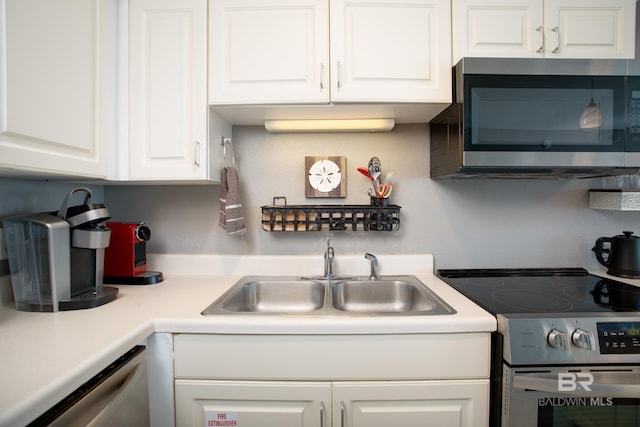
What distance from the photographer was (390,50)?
4.00 ft

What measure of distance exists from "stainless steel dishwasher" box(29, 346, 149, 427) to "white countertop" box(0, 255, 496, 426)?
36mm

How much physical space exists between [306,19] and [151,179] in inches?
35.2

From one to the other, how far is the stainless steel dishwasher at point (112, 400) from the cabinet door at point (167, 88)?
71 centimetres

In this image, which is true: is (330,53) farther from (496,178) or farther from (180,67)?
(496,178)

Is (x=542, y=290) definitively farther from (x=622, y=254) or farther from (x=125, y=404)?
(x=125, y=404)

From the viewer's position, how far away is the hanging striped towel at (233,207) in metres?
1.40

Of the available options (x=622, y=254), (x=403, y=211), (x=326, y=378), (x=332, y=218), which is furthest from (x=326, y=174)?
(x=622, y=254)

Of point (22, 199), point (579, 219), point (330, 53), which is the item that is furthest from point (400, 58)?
point (22, 199)

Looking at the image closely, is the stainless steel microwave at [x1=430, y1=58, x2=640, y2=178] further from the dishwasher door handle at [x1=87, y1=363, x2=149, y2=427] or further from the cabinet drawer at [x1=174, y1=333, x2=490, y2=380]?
the dishwasher door handle at [x1=87, y1=363, x2=149, y2=427]

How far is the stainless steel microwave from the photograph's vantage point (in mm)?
1150

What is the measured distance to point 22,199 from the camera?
1185 millimetres

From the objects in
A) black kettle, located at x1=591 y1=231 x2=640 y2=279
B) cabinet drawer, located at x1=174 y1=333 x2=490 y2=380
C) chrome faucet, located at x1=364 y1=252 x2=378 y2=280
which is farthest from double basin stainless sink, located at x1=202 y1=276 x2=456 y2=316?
black kettle, located at x1=591 y1=231 x2=640 y2=279

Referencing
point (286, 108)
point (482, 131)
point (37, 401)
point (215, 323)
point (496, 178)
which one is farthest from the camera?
point (496, 178)

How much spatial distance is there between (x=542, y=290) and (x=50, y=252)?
71.0 inches
